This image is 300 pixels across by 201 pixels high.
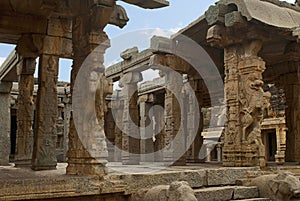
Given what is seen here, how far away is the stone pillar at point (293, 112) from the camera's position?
33.1 ft

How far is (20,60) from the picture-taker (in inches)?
391

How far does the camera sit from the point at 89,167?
580 centimetres

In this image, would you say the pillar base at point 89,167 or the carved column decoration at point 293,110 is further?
the carved column decoration at point 293,110

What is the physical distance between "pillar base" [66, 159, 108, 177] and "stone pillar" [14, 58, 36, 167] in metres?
4.12

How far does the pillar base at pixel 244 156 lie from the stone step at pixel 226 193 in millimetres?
912

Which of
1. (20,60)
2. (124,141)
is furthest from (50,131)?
(124,141)

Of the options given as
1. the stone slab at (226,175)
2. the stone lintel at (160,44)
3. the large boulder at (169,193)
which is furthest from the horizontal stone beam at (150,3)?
the stone lintel at (160,44)

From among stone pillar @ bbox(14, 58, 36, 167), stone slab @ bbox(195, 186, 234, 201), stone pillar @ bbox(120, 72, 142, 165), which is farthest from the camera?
stone pillar @ bbox(120, 72, 142, 165)

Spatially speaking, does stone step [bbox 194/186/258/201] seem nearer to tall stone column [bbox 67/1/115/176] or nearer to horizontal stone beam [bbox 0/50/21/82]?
tall stone column [bbox 67/1/115/176]

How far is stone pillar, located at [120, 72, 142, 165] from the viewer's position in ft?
40.1

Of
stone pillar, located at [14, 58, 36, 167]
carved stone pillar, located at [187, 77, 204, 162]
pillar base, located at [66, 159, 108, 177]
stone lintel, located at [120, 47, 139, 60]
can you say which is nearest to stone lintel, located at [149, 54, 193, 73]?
carved stone pillar, located at [187, 77, 204, 162]

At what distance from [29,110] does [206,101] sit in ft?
21.4

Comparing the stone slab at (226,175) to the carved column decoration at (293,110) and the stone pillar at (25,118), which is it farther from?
the stone pillar at (25,118)

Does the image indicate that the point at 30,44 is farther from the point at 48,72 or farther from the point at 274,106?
the point at 274,106
